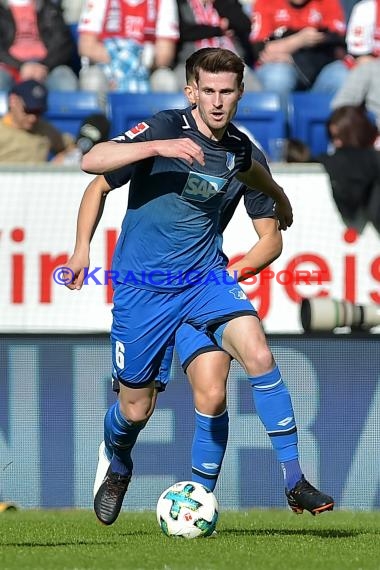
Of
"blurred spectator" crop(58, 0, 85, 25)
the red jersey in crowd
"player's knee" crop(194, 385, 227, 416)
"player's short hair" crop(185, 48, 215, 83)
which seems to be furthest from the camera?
"blurred spectator" crop(58, 0, 85, 25)

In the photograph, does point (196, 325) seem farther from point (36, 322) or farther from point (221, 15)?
point (221, 15)

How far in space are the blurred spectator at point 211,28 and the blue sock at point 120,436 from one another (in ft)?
17.8

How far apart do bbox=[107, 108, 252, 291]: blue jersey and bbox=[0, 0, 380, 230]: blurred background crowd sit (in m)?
4.07

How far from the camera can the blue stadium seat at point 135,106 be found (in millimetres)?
10883

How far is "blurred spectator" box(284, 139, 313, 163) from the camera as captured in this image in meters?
10.5

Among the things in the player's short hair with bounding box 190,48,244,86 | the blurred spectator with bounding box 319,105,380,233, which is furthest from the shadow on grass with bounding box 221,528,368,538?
the blurred spectator with bounding box 319,105,380,233

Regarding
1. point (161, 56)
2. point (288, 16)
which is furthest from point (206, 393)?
point (288, 16)

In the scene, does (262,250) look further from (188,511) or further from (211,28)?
(211,28)

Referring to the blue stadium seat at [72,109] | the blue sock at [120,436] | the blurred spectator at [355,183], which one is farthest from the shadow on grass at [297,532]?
the blue stadium seat at [72,109]

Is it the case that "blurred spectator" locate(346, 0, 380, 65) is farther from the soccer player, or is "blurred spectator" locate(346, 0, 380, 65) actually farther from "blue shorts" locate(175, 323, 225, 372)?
"blue shorts" locate(175, 323, 225, 372)

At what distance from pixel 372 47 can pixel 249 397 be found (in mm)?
4835

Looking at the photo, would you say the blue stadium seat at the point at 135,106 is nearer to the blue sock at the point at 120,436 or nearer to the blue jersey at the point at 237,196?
the blue jersey at the point at 237,196

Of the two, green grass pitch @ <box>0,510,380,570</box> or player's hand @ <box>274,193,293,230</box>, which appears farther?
player's hand @ <box>274,193,293,230</box>

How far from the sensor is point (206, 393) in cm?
614
